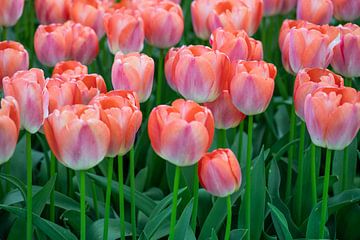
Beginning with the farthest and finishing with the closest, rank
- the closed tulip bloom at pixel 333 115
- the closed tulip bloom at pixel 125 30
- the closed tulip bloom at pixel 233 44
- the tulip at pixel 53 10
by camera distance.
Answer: the tulip at pixel 53 10, the closed tulip bloom at pixel 125 30, the closed tulip bloom at pixel 233 44, the closed tulip bloom at pixel 333 115

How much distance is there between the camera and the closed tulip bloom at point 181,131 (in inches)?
44.6

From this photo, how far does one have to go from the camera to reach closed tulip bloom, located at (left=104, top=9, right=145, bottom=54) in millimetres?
1655

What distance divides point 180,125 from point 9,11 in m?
0.81

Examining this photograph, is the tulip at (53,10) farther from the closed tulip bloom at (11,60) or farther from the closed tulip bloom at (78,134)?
the closed tulip bloom at (78,134)

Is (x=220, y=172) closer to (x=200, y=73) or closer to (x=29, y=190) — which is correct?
(x=200, y=73)

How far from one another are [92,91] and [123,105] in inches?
8.1

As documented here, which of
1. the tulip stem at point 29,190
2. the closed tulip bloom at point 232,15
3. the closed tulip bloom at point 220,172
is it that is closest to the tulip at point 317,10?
the closed tulip bloom at point 232,15

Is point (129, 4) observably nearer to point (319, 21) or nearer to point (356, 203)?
point (319, 21)

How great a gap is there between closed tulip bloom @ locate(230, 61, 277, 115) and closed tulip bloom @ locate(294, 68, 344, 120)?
58 millimetres

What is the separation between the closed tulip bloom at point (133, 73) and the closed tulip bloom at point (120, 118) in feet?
→ 0.51

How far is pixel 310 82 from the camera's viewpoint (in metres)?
1.34

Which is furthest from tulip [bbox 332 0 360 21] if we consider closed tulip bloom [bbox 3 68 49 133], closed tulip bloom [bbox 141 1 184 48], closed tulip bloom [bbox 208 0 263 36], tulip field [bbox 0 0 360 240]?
closed tulip bloom [bbox 3 68 49 133]

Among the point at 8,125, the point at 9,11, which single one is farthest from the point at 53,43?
the point at 8,125

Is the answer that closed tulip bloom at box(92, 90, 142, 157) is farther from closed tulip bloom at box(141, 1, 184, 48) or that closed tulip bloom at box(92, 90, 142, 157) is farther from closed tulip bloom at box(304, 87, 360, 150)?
closed tulip bloom at box(141, 1, 184, 48)
